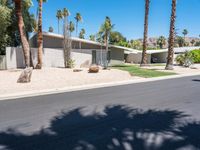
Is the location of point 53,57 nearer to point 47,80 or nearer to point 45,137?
point 47,80

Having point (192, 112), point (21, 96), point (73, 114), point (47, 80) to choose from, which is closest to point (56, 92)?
point (21, 96)

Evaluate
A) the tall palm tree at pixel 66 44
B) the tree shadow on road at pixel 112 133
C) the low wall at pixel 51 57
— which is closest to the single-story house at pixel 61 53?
the low wall at pixel 51 57

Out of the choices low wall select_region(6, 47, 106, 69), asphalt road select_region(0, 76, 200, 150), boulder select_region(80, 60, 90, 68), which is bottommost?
asphalt road select_region(0, 76, 200, 150)

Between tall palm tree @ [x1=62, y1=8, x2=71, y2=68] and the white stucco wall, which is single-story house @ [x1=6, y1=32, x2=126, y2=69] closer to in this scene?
tall palm tree @ [x1=62, y1=8, x2=71, y2=68]

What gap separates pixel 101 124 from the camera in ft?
24.1

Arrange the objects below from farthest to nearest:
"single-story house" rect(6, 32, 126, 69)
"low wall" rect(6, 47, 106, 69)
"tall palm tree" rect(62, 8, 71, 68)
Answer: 1. "tall palm tree" rect(62, 8, 71, 68)
2. "single-story house" rect(6, 32, 126, 69)
3. "low wall" rect(6, 47, 106, 69)

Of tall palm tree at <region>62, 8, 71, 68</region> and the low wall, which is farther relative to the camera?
tall palm tree at <region>62, 8, 71, 68</region>

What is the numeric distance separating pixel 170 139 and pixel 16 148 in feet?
10.7

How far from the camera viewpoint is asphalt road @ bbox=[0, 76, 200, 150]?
581cm

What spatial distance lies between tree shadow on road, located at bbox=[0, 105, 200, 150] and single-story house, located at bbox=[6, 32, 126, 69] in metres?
17.7

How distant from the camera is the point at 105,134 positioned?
6465mm

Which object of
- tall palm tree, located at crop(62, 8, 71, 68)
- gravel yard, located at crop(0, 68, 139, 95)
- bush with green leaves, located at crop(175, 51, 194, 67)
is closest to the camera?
gravel yard, located at crop(0, 68, 139, 95)

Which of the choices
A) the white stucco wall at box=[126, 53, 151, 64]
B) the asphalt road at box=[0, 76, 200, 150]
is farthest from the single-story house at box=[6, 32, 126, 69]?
the asphalt road at box=[0, 76, 200, 150]

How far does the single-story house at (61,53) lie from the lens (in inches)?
979
